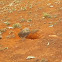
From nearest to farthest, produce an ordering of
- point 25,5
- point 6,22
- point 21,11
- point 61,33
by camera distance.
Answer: point 61,33 < point 6,22 < point 21,11 < point 25,5

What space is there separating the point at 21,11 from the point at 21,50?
735cm

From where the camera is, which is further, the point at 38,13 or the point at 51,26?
the point at 38,13

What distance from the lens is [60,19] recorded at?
13.2 metres

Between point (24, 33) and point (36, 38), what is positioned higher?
point (24, 33)

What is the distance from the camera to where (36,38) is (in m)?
11.0

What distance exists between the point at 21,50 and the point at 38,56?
3.91ft

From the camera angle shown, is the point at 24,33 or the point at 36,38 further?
the point at 24,33

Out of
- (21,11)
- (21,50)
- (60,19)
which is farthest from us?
(21,11)

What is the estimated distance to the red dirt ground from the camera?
9.09m

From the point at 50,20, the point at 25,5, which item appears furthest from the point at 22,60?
the point at 25,5

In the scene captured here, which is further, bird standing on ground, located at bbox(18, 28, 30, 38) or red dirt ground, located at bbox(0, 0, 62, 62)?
bird standing on ground, located at bbox(18, 28, 30, 38)

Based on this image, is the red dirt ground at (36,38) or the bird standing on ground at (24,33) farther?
the bird standing on ground at (24,33)

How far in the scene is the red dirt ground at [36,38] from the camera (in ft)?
29.8

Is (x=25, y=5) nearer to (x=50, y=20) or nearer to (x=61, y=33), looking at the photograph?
(x=50, y=20)
